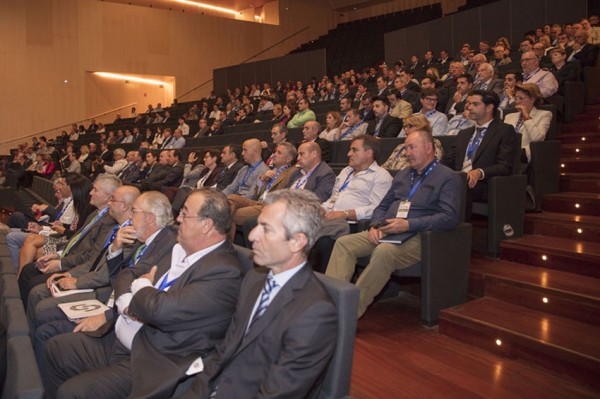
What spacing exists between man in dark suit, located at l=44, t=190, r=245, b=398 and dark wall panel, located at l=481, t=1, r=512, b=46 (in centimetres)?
893

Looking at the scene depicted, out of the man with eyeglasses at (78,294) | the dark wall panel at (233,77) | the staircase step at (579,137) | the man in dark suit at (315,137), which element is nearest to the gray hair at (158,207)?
the man with eyeglasses at (78,294)

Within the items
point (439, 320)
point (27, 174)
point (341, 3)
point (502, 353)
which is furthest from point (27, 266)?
point (341, 3)

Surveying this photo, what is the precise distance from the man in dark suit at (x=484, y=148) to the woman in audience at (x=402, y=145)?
190 millimetres

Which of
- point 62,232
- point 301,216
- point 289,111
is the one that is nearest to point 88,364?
point 301,216

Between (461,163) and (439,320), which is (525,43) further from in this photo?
(439,320)

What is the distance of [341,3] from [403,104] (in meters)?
13.4

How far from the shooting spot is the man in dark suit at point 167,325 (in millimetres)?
1554

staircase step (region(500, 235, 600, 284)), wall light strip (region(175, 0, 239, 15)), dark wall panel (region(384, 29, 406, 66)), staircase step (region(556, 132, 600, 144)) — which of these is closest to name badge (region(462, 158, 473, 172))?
staircase step (region(500, 235, 600, 284))

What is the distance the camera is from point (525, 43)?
648 centimetres

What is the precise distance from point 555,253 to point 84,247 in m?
2.70

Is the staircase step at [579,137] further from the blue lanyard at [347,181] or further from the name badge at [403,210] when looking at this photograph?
the name badge at [403,210]

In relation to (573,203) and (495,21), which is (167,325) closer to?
(573,203)

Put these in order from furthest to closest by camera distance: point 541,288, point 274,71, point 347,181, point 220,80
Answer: point 220,80 < point 274,71 < point 347,181 < point 541,288

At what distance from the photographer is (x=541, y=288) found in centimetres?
243
